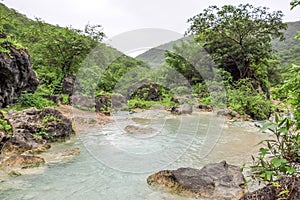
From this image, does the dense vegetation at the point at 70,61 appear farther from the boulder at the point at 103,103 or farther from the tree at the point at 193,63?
the tree at the point at 193,63

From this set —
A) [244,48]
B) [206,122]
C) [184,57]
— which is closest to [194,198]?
[206,122]

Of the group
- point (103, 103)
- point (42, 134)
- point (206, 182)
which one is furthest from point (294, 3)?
point (103, 103)

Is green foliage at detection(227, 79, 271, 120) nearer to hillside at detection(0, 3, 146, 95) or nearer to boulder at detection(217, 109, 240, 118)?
boulder at detection(217, 109, 240, 118)

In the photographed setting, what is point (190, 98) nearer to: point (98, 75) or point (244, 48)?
point (244, 48)

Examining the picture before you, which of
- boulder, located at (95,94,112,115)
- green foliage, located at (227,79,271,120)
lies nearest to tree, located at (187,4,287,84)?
green foliage, located at (227,79,271,120)

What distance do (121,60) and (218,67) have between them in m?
7.58

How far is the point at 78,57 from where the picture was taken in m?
16.0

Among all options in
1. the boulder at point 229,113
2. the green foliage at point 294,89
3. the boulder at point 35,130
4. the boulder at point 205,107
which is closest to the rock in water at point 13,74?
the boulder at point 35,130

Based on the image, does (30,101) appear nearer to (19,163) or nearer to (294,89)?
(19,163)

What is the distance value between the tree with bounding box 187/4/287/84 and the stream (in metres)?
8.92

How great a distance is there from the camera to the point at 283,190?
1.77 meters

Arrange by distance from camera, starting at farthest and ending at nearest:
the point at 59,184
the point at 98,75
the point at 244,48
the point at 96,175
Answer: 1. the point at 244,48
2. the point at 98,75
3. the point at 96,175
4. the point at 59,184

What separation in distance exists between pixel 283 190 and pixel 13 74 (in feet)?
27.6

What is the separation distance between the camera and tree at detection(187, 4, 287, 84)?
16.3 m
